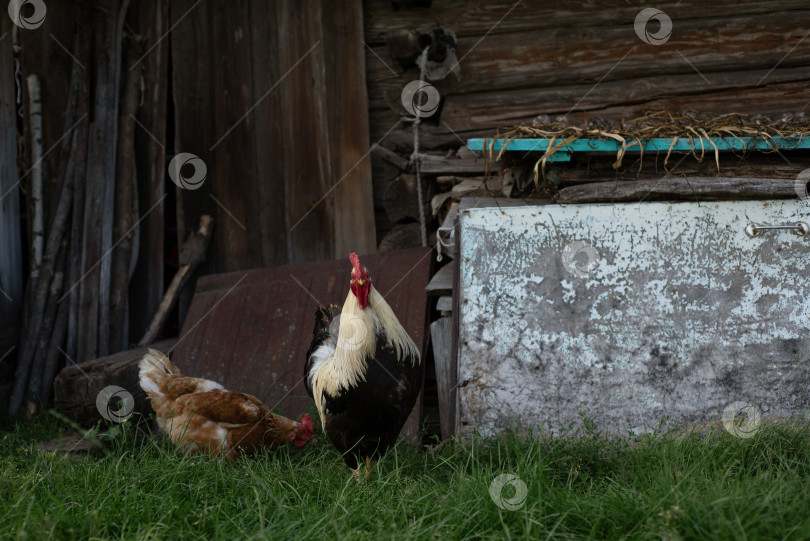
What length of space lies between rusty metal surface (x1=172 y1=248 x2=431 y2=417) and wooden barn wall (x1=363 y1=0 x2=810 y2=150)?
1.07 meters

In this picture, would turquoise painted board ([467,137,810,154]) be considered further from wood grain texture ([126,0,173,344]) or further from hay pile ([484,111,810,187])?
wood grain texture ([126,0,173,344])

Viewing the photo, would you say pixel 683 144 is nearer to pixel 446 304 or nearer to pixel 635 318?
pixel 635 318

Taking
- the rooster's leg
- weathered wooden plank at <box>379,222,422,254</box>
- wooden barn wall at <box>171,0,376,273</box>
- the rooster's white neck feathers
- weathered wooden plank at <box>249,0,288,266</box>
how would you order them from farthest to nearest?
weathered wooden plank at <box>249,0,288,266</box>
wooden barn wall at <box>171,0,376,273</box>
weathered wooden plank at <box>379,222,422,254</box>
the rooster's white neck feathers
the rooster's leg

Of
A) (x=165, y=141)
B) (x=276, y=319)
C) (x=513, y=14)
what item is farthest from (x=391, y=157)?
(x=165, y=141)

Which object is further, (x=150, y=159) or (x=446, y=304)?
(x=150, y=159)

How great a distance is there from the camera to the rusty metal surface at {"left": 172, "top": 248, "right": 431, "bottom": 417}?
15.9ft

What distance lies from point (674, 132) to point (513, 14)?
174cm

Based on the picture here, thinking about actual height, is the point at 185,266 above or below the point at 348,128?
below

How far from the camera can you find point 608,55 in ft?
16.6

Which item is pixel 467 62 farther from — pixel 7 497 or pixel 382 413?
pixel 7 497

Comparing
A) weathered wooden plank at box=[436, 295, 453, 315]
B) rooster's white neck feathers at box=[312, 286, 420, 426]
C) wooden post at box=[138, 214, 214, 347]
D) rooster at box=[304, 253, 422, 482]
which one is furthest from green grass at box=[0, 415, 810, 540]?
wooden post at box=[138, 214, 214, 347]

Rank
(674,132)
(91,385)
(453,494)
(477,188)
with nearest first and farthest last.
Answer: (453,494), (674,132), (477,188), (91,385)

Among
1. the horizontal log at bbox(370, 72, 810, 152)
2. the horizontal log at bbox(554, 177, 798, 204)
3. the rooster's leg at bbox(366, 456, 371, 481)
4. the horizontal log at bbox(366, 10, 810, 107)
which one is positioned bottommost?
the rooster's leg at bbox(366, 456, 371, 481)

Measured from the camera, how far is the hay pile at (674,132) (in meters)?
3.85
